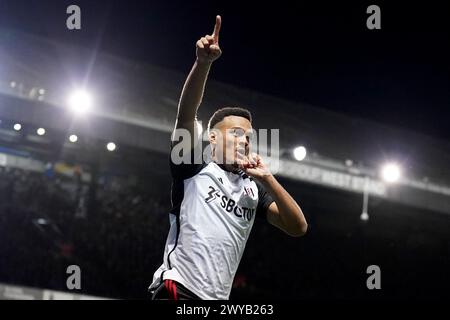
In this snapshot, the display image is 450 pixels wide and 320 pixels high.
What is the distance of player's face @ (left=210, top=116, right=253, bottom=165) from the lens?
266 cm

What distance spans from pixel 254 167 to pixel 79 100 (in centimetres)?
1031

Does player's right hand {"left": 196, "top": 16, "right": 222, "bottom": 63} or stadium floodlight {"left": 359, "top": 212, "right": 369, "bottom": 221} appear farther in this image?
stadium floodlight {"left": 359, "top": 212, "right": 369, "bottom": 221}

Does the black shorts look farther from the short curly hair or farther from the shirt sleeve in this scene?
the short curly hair

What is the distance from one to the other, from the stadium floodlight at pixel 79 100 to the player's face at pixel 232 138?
9.93m

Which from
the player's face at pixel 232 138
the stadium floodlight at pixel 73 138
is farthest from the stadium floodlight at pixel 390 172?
the player's face at pixel 232 138

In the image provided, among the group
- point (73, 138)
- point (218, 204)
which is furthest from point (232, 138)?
point (73, 138)

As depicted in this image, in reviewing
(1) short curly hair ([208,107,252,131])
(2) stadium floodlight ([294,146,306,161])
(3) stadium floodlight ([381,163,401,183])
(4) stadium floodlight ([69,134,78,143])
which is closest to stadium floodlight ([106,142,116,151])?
(4) stadium floodlight ([69,134,78,143])

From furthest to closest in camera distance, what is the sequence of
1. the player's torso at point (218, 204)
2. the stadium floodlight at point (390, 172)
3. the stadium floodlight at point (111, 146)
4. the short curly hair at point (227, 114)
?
the stadium floodlight at point (390, 172)
the stadium floodlight at point (111, 146)
the short curly hair at point (227, 114)
the player's torso at point (218, 204)

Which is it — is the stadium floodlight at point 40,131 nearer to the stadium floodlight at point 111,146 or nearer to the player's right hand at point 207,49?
the stadium floodlight at point 111,146

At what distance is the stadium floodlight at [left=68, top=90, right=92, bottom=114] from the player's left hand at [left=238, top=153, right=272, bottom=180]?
403 inches

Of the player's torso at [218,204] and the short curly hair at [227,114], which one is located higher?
the short curly hair at [227,114]

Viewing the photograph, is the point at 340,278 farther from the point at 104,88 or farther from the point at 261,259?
the point at 104,88

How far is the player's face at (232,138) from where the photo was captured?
8.74 feet
